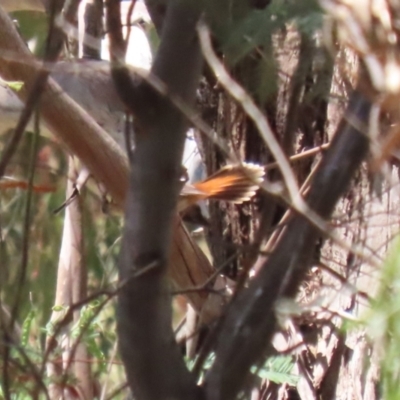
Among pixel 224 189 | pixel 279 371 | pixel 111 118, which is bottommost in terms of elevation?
pixel 279 371

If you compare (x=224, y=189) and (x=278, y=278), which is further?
(x=224, y=189)

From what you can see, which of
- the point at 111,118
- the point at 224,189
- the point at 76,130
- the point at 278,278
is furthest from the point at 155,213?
the point at 111,118

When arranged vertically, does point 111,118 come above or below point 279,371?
above

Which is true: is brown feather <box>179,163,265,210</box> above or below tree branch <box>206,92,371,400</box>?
above

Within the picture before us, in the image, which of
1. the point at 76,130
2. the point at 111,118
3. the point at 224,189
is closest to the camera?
the point at 76,130

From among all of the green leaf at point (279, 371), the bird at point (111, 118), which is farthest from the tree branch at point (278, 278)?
the bird at point (111, 118)

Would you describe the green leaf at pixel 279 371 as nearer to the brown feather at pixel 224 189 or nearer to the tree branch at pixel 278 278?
the brown feather at pixel 224 189

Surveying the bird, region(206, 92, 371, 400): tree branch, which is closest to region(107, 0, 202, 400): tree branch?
region(206, 92, 371, 400): tree branch

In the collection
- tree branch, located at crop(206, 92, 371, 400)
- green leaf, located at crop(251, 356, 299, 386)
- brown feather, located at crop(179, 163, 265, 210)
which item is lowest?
green leaf, located at crop(251, 356, 299, 386)

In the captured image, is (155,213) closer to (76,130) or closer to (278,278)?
(278,278)

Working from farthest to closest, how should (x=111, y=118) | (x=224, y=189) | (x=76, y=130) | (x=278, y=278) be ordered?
(x=111, y=118)
(x=224, y=189)
(x=76, y=130)
(x=278, y=278)

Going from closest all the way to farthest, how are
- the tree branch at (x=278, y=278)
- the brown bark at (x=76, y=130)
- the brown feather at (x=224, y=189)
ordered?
the tree branch at (x=278, y=278) → the brown bark at (x=76, y=130) → the brown feather at (x=224, y=189)

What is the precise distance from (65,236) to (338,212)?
904mm

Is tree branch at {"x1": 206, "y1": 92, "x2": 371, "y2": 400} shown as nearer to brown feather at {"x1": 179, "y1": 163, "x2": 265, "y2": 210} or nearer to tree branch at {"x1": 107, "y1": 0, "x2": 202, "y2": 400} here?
tree branch at {"x1": 107, "y1": 0, "x2": 202, "y2": 400}
